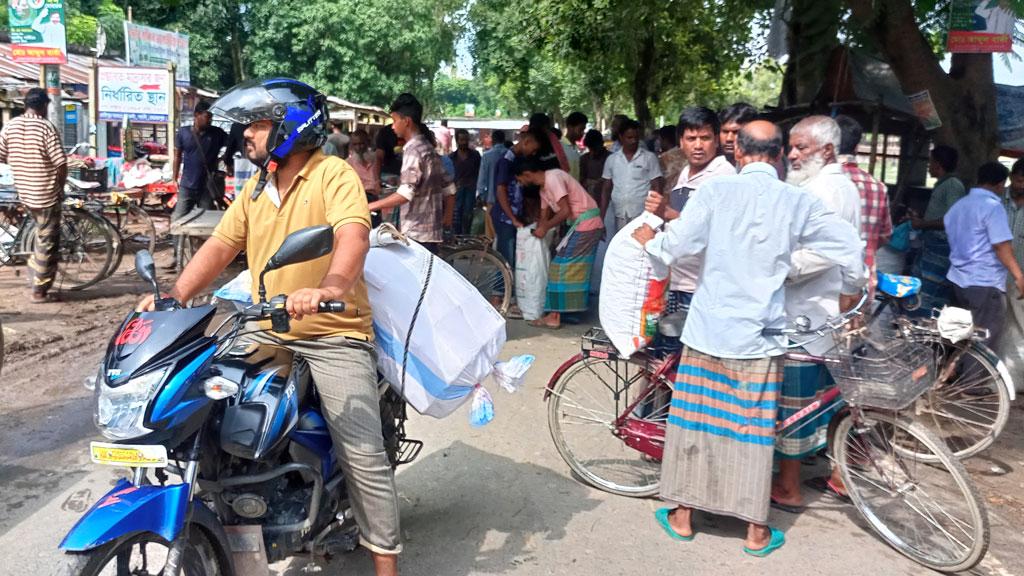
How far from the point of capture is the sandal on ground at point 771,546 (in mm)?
3736

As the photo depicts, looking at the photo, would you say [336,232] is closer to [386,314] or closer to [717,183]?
[386,314]

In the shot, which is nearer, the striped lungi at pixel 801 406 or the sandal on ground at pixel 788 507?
the striped lungi at pixel 801 406

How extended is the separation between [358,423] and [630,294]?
1.56m

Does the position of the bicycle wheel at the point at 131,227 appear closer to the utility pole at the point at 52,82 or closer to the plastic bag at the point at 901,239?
the utility pole at the point at 52,82

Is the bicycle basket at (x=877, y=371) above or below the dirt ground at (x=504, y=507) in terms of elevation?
above

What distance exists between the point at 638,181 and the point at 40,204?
5443mm

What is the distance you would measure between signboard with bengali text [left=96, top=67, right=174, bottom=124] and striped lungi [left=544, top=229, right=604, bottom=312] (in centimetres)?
924

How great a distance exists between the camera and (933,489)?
376 centimetres

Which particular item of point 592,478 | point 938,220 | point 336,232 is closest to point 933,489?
point 592,478

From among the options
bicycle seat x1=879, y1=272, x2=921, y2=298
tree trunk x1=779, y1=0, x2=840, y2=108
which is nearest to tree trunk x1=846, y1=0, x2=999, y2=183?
tree trunk x1=779, y1=0, x2=840, y2=108

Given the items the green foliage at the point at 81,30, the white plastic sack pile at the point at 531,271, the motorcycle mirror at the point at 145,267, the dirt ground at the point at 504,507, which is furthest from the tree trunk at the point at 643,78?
the green foliage at the point at 81,30

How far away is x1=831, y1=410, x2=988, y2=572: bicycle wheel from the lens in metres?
3.52

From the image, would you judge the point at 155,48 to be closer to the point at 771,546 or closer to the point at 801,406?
the point at 801,406

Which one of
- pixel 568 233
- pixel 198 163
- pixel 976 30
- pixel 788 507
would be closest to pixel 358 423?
pixel 788 507
